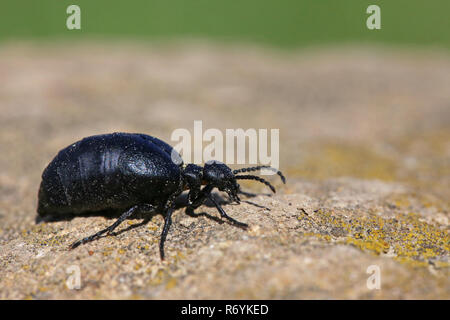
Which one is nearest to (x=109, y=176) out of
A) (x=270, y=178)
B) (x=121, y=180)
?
(x=121, y=180)

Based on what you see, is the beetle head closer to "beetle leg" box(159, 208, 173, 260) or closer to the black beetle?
the black beetle

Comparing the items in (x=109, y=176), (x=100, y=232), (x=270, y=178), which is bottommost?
(x=100, y=232)

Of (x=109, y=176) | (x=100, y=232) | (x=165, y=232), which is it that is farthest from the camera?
(x=109, y=176)

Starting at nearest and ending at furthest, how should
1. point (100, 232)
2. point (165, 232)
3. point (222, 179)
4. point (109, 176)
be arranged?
1. point (165, 232)
2. point (100, 232)
3. point (109, 176)
4. point (222, 179)

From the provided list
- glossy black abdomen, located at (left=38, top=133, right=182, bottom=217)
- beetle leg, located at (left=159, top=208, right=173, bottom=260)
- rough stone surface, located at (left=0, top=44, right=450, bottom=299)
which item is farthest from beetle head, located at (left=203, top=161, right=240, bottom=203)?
beetle leg, located at (left=159, top=208, right=173, bottom=260)

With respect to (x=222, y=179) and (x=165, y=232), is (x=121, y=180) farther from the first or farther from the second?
(x=222, y=179)
